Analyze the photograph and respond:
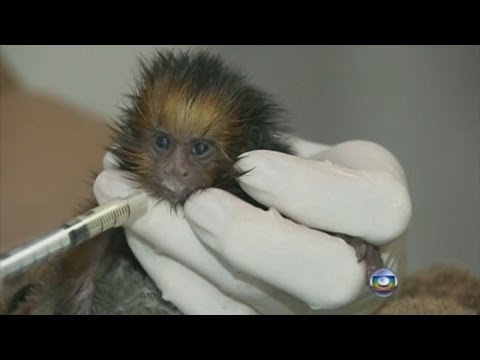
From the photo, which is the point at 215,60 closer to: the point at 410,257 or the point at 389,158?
the point at 389,158

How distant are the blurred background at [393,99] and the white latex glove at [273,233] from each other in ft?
1.59

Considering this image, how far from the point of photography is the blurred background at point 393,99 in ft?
5.07

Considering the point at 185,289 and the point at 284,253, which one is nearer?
the point at 284,253

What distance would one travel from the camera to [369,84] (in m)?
1.75

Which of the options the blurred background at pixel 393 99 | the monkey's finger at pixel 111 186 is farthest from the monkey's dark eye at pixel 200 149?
the blurred background at pixel 393 99

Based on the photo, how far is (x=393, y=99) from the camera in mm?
1704

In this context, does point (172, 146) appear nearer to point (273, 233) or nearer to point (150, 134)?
point (150, 134)

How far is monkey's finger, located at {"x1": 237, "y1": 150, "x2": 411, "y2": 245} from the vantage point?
90cm

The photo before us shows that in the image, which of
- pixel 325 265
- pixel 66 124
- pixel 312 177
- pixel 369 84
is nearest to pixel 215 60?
pixel 312 177

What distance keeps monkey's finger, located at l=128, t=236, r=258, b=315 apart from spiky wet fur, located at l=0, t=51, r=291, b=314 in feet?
0.19

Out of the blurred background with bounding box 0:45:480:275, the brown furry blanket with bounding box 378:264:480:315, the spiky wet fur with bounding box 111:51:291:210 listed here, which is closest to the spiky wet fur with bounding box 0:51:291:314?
the spiky wet fur with bounding box 111:51:291:210

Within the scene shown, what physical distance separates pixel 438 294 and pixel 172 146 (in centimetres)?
42

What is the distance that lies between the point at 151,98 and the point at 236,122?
125mm

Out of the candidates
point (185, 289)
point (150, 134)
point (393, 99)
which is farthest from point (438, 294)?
point (393, 99)
